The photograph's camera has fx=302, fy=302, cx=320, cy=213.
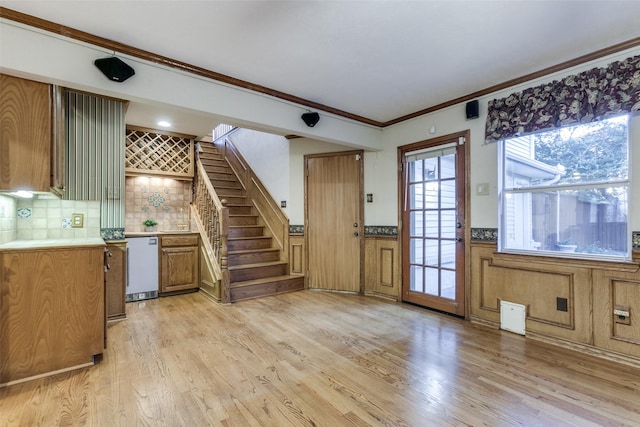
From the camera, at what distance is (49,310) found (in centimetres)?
207

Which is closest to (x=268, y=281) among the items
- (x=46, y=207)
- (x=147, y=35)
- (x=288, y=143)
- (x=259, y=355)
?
(x=259, y=355)

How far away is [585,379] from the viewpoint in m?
2.03

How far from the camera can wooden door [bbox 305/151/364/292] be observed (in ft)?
14.0

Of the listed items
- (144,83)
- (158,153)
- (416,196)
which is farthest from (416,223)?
(158,153)

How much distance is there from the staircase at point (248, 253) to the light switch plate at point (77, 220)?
66.6 inches

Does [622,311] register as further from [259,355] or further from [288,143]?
[288,143]

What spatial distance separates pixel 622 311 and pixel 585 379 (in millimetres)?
655

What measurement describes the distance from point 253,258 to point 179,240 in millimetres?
1049

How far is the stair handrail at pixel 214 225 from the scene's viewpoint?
3.78 m

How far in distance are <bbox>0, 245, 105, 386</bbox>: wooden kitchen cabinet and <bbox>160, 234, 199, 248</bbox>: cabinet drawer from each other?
1840 millimetres

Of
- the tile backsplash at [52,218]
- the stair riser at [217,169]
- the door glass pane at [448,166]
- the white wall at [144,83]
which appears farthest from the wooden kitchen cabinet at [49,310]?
the stair riser at [217,169]

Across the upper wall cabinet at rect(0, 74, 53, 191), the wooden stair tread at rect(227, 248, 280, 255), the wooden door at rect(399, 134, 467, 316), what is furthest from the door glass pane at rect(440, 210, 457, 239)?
the upper wall cabinet at rect(0, 74, 53, 191)

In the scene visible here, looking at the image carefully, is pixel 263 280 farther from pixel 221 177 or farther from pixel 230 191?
pixel 221 177

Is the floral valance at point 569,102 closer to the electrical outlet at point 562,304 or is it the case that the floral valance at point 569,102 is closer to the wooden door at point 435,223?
the wooden door at point 435,223
